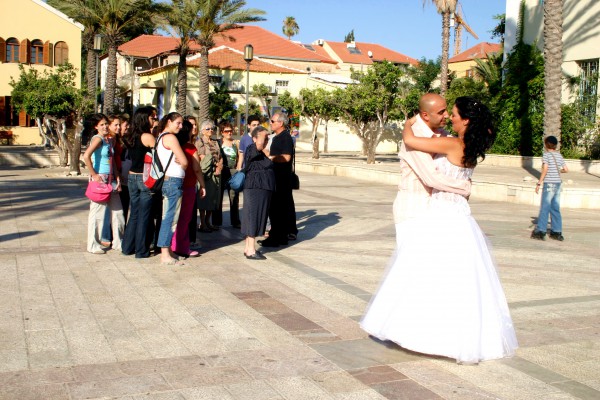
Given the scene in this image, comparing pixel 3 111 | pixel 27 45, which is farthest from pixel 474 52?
pixel 3 111

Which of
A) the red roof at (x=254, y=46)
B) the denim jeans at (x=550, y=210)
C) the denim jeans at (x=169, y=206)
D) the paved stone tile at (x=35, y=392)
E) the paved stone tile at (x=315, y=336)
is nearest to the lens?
the paved stone tile at (x=35, y=392)

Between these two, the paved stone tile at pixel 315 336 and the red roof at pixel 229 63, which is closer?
the paved stone tile at pixel 315 336

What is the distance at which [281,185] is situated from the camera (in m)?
10.1

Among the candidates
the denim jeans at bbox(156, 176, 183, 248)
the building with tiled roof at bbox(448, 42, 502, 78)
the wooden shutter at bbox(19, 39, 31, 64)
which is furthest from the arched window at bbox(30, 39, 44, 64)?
the building with tiled roof at bbox(448, 42, 502, 78)

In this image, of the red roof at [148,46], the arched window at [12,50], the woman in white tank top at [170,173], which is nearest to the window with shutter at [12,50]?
the arched window at [12,50]

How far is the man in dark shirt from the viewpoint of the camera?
30.8 feet

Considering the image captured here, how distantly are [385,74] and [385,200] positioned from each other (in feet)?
48.5

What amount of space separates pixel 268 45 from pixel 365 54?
2614 cm

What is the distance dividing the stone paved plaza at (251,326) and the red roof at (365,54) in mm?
75387

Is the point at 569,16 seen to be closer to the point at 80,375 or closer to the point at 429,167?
the point at 429,167

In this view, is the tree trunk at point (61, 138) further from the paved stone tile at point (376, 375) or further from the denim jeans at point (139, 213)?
the paved stone tile at point (376, 375)

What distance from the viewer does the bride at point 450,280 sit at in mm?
4867

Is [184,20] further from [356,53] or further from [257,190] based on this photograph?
[356,53]

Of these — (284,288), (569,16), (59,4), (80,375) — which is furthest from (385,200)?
(59,4)
